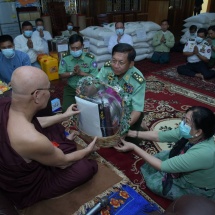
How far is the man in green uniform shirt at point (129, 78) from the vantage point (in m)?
1.94

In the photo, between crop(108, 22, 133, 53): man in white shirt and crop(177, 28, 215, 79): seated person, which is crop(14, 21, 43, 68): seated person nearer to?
crop(108, 22, 133, 53): man in white shirt

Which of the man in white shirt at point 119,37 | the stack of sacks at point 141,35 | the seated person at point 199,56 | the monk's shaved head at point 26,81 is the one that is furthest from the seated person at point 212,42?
the monk's shaved head at point 26,81

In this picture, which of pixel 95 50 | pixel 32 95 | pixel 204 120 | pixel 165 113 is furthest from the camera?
pixel 95 50

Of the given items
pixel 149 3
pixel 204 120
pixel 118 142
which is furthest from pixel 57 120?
pixel 149 3

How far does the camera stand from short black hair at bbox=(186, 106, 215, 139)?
136 cm

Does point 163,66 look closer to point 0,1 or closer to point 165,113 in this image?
point 165,113

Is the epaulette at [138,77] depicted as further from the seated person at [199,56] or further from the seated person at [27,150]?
the seated person at [199,56]

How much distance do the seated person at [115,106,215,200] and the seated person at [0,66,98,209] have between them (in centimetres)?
55

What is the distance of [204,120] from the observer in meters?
1.35

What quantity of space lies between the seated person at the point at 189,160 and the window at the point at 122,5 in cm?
508

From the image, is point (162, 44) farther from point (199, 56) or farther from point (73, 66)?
point (73, 66)

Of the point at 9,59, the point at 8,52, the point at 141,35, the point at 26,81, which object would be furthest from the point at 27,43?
the point at 26,81

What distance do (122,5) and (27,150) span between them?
19.2 ft

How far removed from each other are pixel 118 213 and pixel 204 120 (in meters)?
0.86
